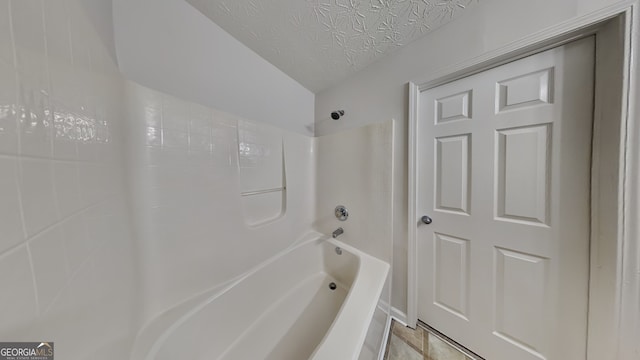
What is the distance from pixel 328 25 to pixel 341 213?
1.25 metres

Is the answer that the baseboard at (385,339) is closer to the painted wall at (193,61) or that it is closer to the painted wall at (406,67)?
the painted wall at (406,67)

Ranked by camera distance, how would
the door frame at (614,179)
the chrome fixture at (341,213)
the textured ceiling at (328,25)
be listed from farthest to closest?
the chrome fixture at (341,213), the textured ceiling at (328,25), the door frame at (614,179)

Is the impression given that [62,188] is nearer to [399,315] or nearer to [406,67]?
[406,67]

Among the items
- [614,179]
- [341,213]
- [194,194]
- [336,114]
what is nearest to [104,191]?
[194,194]

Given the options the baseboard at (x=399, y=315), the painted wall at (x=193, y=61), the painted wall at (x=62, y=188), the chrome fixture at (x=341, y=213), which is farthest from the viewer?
the chrome fixture at (x=341, y=213)

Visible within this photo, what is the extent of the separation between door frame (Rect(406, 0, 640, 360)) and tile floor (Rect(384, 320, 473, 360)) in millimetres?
555

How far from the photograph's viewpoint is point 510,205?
33.7 inches

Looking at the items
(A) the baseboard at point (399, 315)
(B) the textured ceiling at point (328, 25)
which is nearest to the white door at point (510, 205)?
(A) the baseboard at point (399, 315)

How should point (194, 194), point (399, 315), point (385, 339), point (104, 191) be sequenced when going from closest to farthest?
point (104, 191) → point (194, 194) → point (385, 339) → point (399, 315)

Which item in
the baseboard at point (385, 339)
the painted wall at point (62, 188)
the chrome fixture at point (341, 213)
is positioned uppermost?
the painted wall at point (62, 188)

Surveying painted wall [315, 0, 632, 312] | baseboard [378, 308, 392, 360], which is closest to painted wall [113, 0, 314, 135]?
painted wall [315, 0, 632, 312]

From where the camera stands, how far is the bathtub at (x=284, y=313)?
0.65 meters

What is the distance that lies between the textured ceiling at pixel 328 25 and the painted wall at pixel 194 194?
57 cm

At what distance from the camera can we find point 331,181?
1.44m
